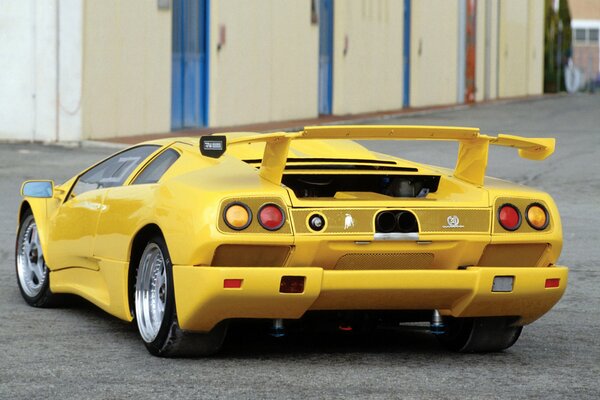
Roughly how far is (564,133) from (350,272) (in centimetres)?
2489

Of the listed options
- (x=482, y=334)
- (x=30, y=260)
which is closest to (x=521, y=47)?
(x=30, y=260)

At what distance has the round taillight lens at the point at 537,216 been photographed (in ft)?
23.0

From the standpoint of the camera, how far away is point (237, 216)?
6.57 meters

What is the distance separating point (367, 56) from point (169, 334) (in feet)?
113

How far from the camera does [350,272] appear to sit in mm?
6629

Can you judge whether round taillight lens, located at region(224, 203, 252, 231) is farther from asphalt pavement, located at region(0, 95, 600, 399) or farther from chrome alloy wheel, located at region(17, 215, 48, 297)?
chrome alloy wheel, located at region(17, 215, 48, 297)

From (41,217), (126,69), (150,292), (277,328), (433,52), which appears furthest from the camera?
(433,52)

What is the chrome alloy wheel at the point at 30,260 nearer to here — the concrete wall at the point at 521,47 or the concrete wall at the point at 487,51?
the concrete wall at the point at 487,51

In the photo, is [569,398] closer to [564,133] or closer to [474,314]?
[474,314]

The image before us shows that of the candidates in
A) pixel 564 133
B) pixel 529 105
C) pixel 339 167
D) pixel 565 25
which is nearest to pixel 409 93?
pixel 529 105

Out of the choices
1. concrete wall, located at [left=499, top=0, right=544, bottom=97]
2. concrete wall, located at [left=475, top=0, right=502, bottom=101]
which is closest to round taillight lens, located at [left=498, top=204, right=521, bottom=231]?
concrete wall, located at [left=475, top=0, right=502, bottom=101]

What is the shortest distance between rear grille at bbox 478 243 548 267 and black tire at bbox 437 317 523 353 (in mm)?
390

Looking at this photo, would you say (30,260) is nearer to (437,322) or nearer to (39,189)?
(39,189)

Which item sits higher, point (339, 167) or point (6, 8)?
point (6, 8)
